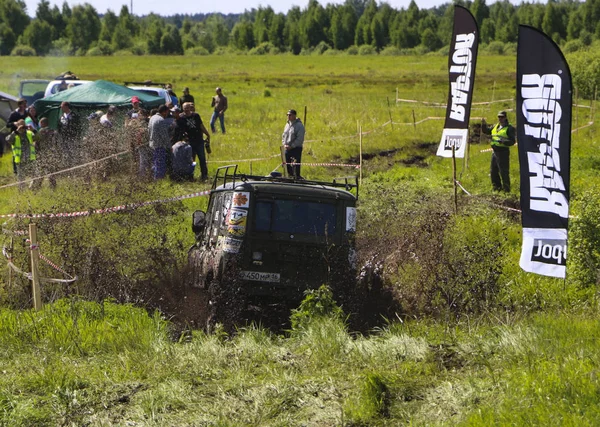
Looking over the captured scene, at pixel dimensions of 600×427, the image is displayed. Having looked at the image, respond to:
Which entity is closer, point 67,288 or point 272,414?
point 272,414

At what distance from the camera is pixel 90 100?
70.2 ft

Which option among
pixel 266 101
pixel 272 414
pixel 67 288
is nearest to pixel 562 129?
pixel 272 414

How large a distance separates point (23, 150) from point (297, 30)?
139 meters

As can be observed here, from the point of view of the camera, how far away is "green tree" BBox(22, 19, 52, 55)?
4953 inches

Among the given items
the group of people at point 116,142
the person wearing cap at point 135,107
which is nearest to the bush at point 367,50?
the person wearing cap at point 135,107

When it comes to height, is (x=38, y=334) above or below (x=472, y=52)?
below

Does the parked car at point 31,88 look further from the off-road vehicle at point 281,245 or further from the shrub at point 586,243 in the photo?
the shrub at point 586,243

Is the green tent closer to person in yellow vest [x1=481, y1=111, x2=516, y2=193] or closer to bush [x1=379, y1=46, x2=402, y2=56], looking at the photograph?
person in yellow vest [x1=481, y1=111, x2=516, y2=193]

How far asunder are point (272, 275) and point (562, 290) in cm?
341

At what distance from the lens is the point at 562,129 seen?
8.65 m

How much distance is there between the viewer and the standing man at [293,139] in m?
18.9

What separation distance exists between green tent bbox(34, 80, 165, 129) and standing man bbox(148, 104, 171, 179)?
9.00 ft

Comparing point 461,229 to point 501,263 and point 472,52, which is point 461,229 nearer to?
point 501,263

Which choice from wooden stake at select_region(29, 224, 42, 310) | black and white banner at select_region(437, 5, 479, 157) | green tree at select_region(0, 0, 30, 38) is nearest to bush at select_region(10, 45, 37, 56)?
green tree at select_region(0, 0, 30, 38)
